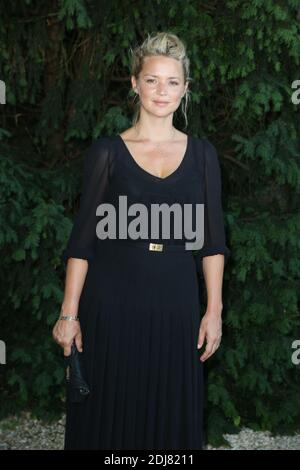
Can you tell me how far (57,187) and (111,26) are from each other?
1049mm

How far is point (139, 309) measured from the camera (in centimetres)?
268

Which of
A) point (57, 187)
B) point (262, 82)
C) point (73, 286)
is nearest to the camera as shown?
point (73, 286)

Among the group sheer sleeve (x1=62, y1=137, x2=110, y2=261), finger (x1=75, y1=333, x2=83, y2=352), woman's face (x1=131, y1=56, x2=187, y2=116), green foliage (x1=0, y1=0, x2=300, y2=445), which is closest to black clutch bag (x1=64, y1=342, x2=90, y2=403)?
finger (x1=75, y1=333, x2=83, y2=352)

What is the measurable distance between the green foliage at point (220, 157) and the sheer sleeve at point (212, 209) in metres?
1.96

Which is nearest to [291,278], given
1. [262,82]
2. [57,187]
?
[262,82]

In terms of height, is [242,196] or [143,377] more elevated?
[242,196]

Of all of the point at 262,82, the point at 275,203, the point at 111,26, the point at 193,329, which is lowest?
the point at 193,329

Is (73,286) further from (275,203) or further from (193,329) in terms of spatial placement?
(275,203)

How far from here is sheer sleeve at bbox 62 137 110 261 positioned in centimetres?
263

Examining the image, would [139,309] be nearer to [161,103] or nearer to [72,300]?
[72,300]

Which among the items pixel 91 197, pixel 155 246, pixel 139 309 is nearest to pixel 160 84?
pixel 91 197

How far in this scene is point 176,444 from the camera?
9.14 feet

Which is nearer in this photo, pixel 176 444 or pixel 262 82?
pixel 176 444

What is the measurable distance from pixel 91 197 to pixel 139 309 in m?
0.42
